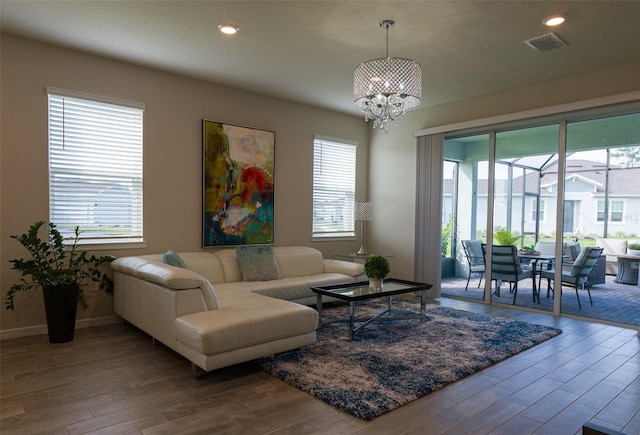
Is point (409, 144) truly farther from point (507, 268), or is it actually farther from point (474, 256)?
point (507, 268)

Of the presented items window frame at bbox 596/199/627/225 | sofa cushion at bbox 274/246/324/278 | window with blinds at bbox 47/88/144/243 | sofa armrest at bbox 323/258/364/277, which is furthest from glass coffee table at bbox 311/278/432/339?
window frame at bbox 596/199/627/225

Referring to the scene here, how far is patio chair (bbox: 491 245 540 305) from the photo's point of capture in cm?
550

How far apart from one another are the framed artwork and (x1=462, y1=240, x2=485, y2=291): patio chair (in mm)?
2894

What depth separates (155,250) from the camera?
4.77 m

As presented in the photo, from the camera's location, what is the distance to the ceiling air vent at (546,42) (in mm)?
3756

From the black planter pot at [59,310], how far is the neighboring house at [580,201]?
17.1ft

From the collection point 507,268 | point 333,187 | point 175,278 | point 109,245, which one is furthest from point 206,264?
point 507,268

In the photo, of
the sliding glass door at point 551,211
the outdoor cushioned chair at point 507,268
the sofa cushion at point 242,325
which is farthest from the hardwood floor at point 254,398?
the outdoor cushioned chair at point 507,268

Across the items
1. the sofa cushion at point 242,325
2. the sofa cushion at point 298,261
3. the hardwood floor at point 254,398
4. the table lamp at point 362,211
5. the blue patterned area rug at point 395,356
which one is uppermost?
the table lamp at point 362,211

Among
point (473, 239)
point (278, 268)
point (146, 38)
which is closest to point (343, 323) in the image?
point (278, 268)

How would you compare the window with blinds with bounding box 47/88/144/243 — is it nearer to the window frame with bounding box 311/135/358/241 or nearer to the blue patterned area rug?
the blue patterned area rug

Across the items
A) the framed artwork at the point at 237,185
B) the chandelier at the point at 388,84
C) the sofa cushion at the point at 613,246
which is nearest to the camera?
the chandelier at the point at 388,84

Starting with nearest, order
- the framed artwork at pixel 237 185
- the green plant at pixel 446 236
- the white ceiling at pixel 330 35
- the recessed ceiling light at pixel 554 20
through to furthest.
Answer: the white ceiling at pixel 330 35 < the recessed ceiling light at pixel 554 20 < the framed artwork at pixel 237 185 < the green plant at pixel 446 236

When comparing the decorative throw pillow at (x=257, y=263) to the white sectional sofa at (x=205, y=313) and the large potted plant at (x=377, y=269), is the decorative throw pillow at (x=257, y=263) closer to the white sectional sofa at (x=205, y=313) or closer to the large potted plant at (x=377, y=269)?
the white sectional sofa at (x=205, y=313)
